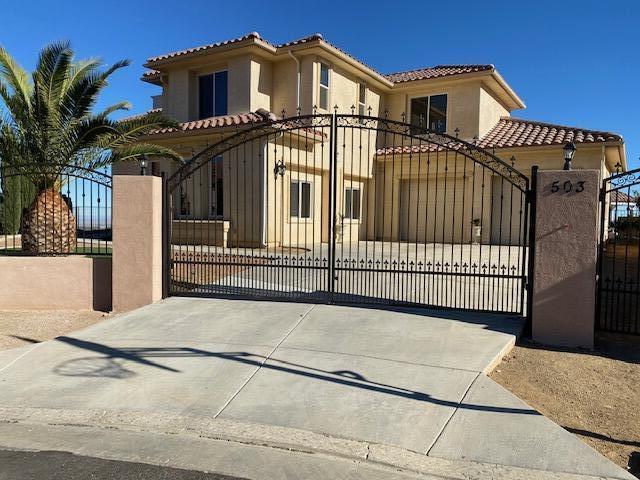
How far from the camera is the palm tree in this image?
34.3ft

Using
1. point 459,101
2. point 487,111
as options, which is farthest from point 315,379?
point 487,111

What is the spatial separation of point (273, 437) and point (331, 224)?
4.15 metres

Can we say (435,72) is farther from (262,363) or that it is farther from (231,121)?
(262,363)

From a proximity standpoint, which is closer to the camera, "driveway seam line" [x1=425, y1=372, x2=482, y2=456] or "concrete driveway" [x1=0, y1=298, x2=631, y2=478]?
"driveway seam line" [x1=425, y1=372, x2=482, y2=456]

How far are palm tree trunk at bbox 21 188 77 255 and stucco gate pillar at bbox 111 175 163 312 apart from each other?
9.05 ft

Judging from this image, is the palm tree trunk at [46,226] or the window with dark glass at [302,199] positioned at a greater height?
the window with dark glass at [302,199]

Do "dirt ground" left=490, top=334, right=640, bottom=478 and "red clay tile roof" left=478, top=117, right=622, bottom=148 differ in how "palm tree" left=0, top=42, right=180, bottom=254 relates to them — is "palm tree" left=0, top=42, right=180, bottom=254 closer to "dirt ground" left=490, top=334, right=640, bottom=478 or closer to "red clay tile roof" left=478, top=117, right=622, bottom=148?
"dirt ground" left=490, top=334, right=640, bottom=478

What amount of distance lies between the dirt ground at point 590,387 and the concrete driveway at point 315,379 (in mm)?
261

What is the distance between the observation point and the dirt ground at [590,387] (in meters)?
4.21

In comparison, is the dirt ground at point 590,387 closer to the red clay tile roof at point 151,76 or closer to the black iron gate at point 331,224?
the black iron gate at point 331,224

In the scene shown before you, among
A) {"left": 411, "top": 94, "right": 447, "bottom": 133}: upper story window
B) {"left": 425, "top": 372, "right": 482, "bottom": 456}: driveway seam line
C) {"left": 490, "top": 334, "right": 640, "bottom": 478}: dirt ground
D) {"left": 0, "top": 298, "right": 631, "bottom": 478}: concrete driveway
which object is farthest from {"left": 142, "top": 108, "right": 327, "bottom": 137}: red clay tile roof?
{"left": 425, "top": 372, "right": 482, "bottom": 456}: driveway seam line

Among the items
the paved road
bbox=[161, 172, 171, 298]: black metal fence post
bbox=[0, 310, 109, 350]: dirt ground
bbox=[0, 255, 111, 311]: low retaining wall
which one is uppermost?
bbox=[161, 172, 171, 298]: black metal fence post

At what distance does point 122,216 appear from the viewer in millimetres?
8383

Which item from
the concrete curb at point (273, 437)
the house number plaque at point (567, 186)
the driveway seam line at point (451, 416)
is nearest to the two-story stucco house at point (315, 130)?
the house number plaque at point (567, 186)
